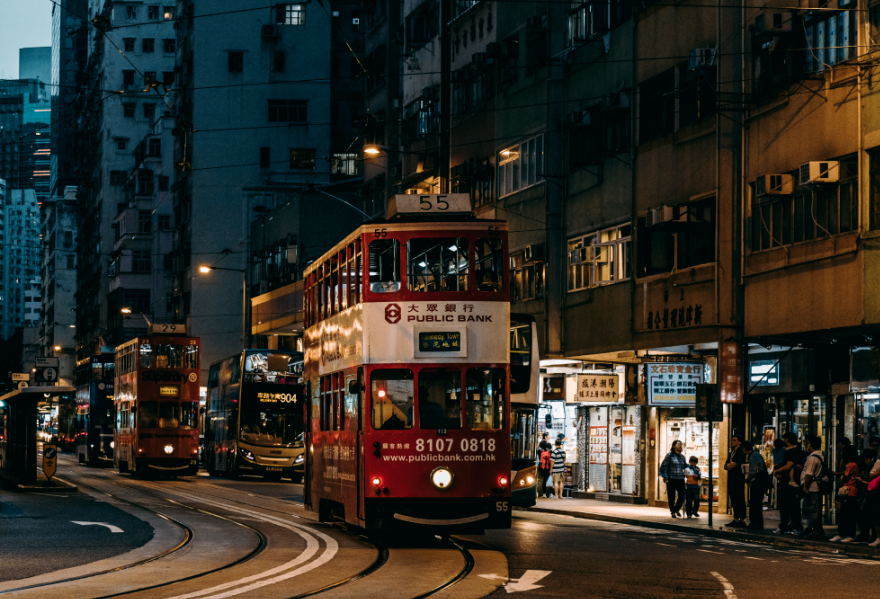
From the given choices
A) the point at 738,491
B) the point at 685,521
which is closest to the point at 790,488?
the point at 738,491

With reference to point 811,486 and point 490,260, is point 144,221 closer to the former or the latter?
point 811,486

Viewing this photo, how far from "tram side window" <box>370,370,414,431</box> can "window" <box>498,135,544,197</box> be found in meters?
18.8

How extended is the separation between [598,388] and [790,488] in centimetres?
1157

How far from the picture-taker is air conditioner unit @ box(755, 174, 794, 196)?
2545cm

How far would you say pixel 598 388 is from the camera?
115 ft

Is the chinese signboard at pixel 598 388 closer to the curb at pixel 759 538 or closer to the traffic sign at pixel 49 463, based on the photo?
the curb at pixel 759 538

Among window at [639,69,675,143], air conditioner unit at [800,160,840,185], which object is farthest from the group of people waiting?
window at [639,69,675,143]

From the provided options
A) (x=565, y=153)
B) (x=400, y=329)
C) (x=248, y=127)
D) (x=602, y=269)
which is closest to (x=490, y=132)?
(x=565, y=153)

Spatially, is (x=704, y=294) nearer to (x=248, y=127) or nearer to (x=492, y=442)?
(x=492, y=442)

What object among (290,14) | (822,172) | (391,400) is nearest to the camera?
(391,400)

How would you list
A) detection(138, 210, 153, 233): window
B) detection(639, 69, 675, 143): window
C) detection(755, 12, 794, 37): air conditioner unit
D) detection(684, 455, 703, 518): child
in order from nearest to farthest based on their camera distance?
detection(755, 12, 794, 37): air conditioner unit, detection(684, 455, 703, 518): child, detection(639, 69, 675, 143): window, detection(138, 210, 153, 233): window

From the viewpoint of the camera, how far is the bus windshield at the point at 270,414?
42844mm

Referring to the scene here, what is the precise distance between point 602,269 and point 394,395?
16934 mm

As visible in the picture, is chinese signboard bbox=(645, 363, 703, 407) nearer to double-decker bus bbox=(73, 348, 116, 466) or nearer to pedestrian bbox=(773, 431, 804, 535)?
pedestrian bbox=(773, 431, 804, 535)
